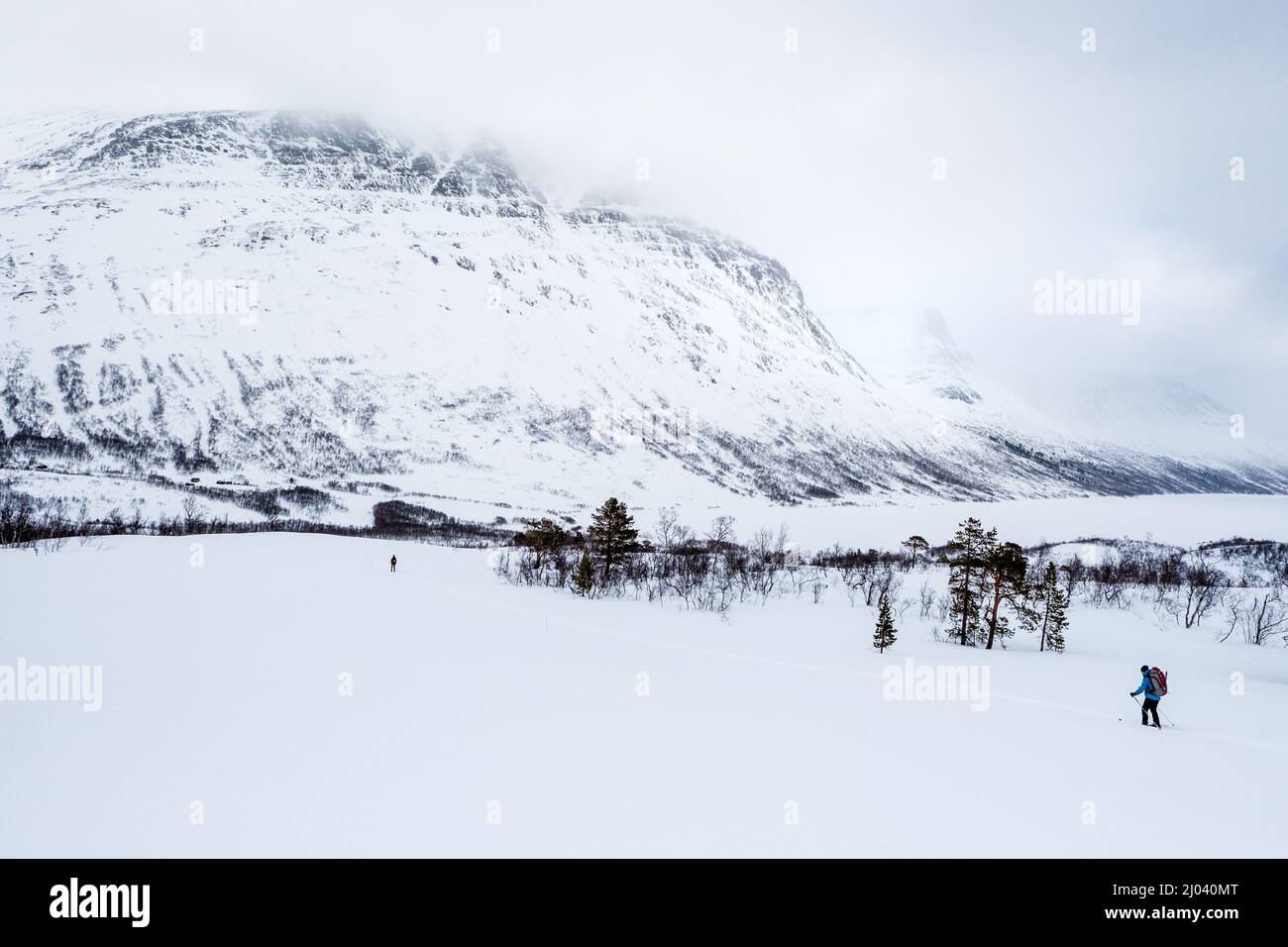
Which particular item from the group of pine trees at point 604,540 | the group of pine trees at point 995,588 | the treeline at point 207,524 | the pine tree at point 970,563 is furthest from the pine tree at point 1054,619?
the treeline at point 207,524

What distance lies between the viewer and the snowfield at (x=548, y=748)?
6242mm

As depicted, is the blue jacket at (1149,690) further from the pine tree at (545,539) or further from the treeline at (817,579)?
the pine tree at (545,539)

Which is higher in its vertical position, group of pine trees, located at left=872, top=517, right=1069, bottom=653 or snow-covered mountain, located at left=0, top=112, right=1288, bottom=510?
snow-covered mountain, located at left=0, top=112, right=1288, bottom=510

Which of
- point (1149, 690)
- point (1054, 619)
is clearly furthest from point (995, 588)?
point (1149, 690)

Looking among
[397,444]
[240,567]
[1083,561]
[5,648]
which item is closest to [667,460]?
[397,444]

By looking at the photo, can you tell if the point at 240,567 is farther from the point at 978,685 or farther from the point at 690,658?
Answer: the point at 978,685

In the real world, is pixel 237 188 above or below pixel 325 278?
above

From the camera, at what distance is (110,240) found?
14812cm

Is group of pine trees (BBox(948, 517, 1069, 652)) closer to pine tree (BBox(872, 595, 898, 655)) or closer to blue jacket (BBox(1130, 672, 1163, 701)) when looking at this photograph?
pine tree (BBox(872, 595, 898, 655))

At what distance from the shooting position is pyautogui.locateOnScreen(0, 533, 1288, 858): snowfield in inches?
246

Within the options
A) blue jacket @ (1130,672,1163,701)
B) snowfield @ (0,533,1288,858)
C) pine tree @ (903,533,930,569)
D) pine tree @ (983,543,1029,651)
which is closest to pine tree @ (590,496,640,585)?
snowfield @ (0,533,1288,858)

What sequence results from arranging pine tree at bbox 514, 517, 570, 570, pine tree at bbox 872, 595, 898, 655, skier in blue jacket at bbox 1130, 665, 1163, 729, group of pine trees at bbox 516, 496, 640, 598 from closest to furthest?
1. skier in blue jacket at bbox 1130, 665, 1163, 729
2. pine tree at bbox 872, 595, 898, 655
3. group of pine trees at bbox 516, 496, 640, 598
4. pine tree at bbox 514, 517, 570, 570
